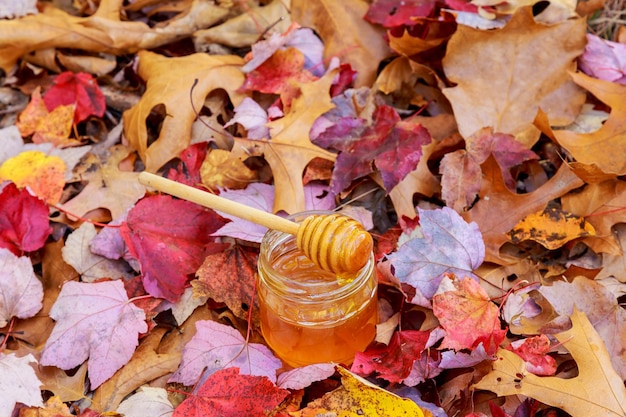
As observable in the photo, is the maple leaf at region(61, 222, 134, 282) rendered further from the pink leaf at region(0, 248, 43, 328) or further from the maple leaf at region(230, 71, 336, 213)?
the maple leaf at region(230, 71, 336, 213)

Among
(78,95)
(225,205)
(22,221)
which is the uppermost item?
(225,205)

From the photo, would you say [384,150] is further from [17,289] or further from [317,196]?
[17,289]

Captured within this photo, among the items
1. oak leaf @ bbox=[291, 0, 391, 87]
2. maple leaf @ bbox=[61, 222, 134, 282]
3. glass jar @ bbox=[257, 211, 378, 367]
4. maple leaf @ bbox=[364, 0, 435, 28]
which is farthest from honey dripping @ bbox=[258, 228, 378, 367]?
maple leaf @ bbox=[364, 0, 435, 28]

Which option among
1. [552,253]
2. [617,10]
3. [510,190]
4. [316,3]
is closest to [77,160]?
[316,3]

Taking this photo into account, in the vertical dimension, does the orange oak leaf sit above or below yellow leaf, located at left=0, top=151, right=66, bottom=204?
above

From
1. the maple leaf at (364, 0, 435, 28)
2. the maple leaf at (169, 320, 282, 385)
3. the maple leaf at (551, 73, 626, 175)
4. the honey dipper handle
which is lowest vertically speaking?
the maple leaf at (169, 320, 282, 385)

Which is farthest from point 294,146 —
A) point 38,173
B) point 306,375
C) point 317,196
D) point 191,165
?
point 38,173
